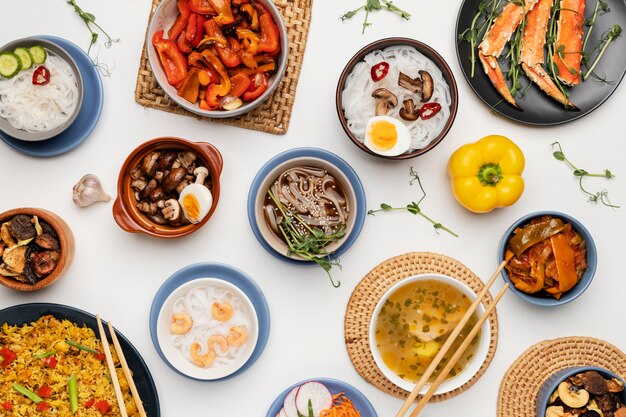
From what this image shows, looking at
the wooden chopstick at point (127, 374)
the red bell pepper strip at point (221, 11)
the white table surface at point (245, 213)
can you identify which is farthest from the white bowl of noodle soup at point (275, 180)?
the wooden chopstick at point (127, 374)

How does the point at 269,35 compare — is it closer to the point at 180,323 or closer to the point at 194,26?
the point at 194,26

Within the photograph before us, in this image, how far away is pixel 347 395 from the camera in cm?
278

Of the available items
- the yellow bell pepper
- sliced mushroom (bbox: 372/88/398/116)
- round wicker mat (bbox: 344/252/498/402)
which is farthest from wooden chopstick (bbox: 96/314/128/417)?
the yellow bell pepper

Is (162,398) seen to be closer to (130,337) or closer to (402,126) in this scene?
(130,337)

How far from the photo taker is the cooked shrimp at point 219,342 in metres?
2.71

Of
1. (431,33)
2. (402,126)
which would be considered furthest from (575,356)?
(431,33)

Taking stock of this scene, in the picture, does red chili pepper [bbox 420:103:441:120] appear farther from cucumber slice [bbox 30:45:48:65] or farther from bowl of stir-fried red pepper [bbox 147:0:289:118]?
cucumber slice [bbox 30:45:48:65]

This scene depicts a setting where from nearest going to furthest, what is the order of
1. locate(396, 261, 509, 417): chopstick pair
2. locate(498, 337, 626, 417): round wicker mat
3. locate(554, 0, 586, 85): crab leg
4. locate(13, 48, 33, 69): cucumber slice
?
locate(396, 261, 509, 417): chopstick pair
locate(13, 48, 33, 69): cucumber slice
locate(554, 0, 586, 85): crab leg
locate(498, 337, 626, 417): round wicker mat

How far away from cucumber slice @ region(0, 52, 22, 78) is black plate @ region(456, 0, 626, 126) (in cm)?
169

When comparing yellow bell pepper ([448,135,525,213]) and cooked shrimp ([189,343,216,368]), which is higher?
yellow bell pepper ([448,135,525,213])

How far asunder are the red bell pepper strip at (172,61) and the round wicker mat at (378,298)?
108 centimetres

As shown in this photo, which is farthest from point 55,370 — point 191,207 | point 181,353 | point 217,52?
point 217,52

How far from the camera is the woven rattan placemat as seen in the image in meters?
2.79

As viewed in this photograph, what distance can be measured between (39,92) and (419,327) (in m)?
1.72
